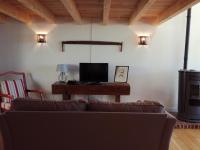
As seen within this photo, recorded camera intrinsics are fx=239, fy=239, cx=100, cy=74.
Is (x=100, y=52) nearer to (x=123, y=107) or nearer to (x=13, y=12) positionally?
(x=13, y=12)

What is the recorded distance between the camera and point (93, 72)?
550 centimetres

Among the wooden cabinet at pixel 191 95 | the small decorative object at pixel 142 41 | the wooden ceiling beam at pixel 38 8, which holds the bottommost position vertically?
the wooden cabinet at pixel 191 95

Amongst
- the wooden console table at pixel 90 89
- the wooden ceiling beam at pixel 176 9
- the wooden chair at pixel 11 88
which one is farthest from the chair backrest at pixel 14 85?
the wooden ceiling beam at pixel 176 9

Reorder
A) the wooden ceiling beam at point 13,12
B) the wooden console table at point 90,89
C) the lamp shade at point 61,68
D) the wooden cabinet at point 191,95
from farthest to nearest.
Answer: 1. the lamp shade at point 61,68
2. the wooden console table at point 90,89
3. the wooden cabinet at point 191,95
4. the wooden ceiling beam at point 13,12

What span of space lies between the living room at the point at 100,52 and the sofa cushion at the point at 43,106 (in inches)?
119

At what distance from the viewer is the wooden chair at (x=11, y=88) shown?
15.2 feet

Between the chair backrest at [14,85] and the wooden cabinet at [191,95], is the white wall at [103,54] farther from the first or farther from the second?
the wooden cabinet at [191,95]

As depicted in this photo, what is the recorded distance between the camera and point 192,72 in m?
4.89

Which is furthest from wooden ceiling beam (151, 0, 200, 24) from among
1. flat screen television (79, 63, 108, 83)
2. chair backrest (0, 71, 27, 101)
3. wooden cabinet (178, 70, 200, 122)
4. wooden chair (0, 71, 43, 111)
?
chair backrest (0, 71, 27, 101)

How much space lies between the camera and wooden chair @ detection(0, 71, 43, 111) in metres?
4.63

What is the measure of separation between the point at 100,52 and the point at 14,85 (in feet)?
6.81

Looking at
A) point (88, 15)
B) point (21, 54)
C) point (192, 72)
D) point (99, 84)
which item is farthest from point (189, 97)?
point (21, 54)

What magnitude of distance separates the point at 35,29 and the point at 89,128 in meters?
3.74

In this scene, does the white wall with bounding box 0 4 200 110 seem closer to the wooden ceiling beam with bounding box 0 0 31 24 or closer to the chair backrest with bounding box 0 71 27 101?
the chair backrest with bounding box 0 71 27 101
